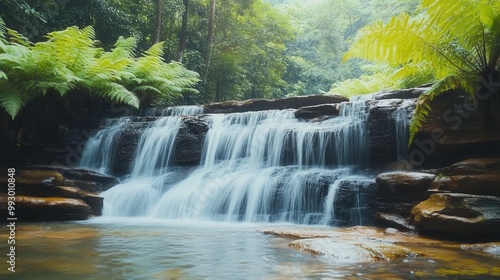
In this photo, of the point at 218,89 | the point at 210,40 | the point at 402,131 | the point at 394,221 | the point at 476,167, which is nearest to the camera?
the point at 476,167

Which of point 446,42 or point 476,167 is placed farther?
point 446,42

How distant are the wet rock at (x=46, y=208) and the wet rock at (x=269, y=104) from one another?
4.90 metres

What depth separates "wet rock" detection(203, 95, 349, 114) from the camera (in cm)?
923

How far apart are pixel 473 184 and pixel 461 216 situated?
1.88ft

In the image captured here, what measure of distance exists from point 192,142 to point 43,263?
563 centimetres

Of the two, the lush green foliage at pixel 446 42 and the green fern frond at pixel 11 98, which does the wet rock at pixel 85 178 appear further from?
Answer: the lush green foliage at pixel 446 42

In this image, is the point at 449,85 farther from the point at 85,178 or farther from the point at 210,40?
the point at 210,40

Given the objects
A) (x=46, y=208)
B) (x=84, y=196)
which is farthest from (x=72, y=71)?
(x=46, y=208)

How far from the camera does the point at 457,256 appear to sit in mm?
2822

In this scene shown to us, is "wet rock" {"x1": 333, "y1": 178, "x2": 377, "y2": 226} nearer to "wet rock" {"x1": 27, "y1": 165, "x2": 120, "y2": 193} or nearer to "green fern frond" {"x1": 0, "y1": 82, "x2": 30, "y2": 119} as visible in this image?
"wet rock" {"x1": 27, "y1": 165, "x2": 120, "y2": 193}

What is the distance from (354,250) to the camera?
274cm

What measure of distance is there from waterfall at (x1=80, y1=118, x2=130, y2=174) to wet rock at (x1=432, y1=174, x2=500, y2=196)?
6.68 meters

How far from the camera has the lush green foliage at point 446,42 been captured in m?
4.28

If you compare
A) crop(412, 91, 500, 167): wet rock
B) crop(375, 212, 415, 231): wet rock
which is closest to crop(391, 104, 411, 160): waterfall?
crop(412, 91, 500, 167): wet rock
